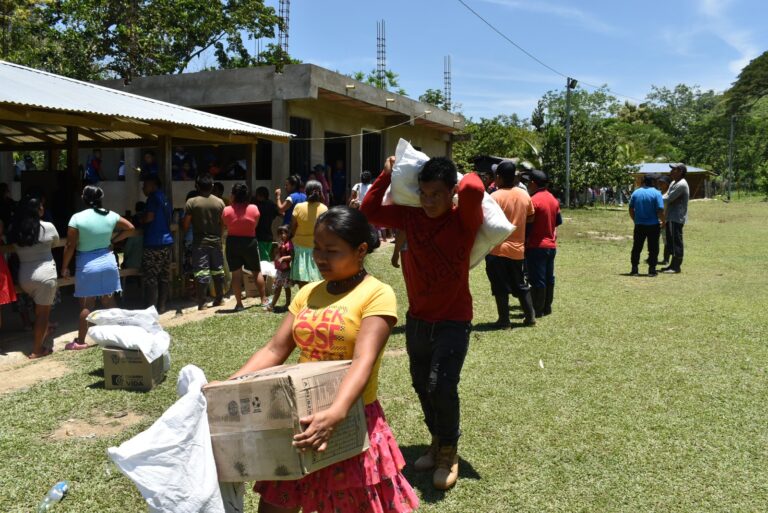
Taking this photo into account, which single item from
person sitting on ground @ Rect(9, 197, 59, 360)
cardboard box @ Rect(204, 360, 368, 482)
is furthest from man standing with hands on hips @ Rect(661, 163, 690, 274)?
cardboard box @ Rect(204, 360, 368, 482)

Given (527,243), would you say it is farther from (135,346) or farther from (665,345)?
(135,346)

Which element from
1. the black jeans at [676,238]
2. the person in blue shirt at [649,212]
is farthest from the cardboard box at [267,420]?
the black jeans at [676,238]

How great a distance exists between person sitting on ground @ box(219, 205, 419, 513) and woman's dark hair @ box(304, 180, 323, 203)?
4833 mm

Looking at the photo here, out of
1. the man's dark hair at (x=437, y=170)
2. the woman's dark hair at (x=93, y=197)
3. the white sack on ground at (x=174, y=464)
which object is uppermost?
the man's dark hair at (x=437, y=170)

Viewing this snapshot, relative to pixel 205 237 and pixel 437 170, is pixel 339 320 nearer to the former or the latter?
pixel 437 170

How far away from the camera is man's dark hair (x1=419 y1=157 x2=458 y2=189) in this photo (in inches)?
120

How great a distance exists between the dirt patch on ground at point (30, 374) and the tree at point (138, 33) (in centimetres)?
1963

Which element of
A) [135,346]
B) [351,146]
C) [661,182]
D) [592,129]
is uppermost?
[592,129]

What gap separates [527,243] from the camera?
7.42m

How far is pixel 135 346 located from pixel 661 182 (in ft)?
33.0

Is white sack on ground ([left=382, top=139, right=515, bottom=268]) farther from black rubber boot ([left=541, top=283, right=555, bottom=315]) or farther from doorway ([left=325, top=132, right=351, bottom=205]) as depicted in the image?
doorway ([left=325, top=132, right=351, bottom=205])

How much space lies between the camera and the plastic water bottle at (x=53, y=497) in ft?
10.5

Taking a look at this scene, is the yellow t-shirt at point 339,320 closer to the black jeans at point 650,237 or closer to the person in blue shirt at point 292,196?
the person in blue shirt at point 292,196

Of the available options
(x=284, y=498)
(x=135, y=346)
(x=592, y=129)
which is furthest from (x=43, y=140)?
(x=592, y=129)
